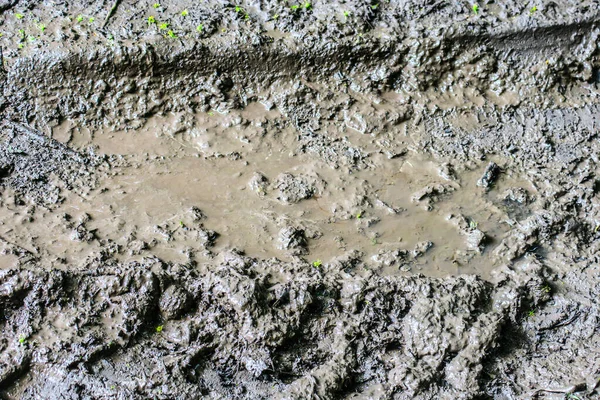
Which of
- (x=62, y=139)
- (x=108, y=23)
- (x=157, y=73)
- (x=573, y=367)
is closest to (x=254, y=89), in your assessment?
(x=157, y=73)

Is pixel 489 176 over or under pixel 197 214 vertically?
over

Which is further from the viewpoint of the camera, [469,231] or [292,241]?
[469,231]

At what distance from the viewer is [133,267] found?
391 cm

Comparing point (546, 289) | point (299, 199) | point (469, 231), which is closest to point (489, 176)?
point (469, 231)

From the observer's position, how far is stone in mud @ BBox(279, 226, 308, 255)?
4398 mm

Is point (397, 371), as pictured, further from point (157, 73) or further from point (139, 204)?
point (157, 73)

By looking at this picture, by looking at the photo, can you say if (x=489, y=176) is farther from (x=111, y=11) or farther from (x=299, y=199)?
(x=111, y=11)

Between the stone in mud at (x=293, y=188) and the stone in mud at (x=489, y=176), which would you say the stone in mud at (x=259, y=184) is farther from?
the stone in mud at (x=489, y=176)

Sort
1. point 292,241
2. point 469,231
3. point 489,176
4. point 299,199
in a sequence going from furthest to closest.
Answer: point 489,176, point 299,199, point 469,231, point 292,241

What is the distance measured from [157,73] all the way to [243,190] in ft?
4.92

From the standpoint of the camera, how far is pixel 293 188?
485cm

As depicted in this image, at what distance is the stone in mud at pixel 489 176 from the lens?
5082 mm

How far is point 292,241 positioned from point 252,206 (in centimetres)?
54

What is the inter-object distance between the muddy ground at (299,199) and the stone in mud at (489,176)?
0.03 meters
